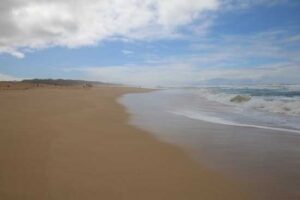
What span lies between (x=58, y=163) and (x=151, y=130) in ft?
13.8

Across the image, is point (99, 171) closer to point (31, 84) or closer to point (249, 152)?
point (249, 152)

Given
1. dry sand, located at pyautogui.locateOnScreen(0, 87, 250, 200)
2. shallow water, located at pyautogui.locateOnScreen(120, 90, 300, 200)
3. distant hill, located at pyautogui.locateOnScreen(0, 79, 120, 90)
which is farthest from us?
distant hill, located at pyautogui.locateOnScreen(0, 79, 120, 90)

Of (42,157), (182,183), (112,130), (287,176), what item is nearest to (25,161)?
(42,157)

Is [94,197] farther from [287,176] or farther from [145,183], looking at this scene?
[287,176]

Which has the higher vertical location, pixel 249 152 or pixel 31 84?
pixel 31 84

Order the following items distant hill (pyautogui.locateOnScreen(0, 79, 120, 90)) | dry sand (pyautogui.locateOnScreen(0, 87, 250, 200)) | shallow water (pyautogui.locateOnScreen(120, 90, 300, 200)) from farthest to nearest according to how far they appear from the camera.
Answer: distant hill (pyautogui.locateOnScreen(0, 79, 120, 90)) < shallow water (pyautogui.locateOnScreen(120, 90, 300, 200)) < dry sand (pyautogui.locateOnScreen(0, 87, 250, 200))

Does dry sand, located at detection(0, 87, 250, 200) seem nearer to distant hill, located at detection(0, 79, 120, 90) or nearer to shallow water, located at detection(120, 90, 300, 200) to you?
shallow water, located at detection(120, 90, 300, 200)

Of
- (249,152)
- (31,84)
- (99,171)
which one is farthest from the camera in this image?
(31,84)

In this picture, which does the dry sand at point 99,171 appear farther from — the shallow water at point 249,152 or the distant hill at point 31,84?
the distant hill at point 31,84

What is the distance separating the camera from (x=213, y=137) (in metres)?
7.77

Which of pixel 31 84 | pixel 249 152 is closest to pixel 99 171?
pixel 249 152

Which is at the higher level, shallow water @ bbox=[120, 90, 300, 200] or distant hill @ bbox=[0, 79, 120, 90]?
distant hill @ bbox=[0, 79, 120, 90]

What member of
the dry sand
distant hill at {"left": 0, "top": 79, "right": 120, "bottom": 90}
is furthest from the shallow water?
distant hill at {"left": 0, "top": 79, "right": 120, "bottom": 90}

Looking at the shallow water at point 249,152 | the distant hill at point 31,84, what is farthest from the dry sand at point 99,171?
the distant hill at point 31,84
